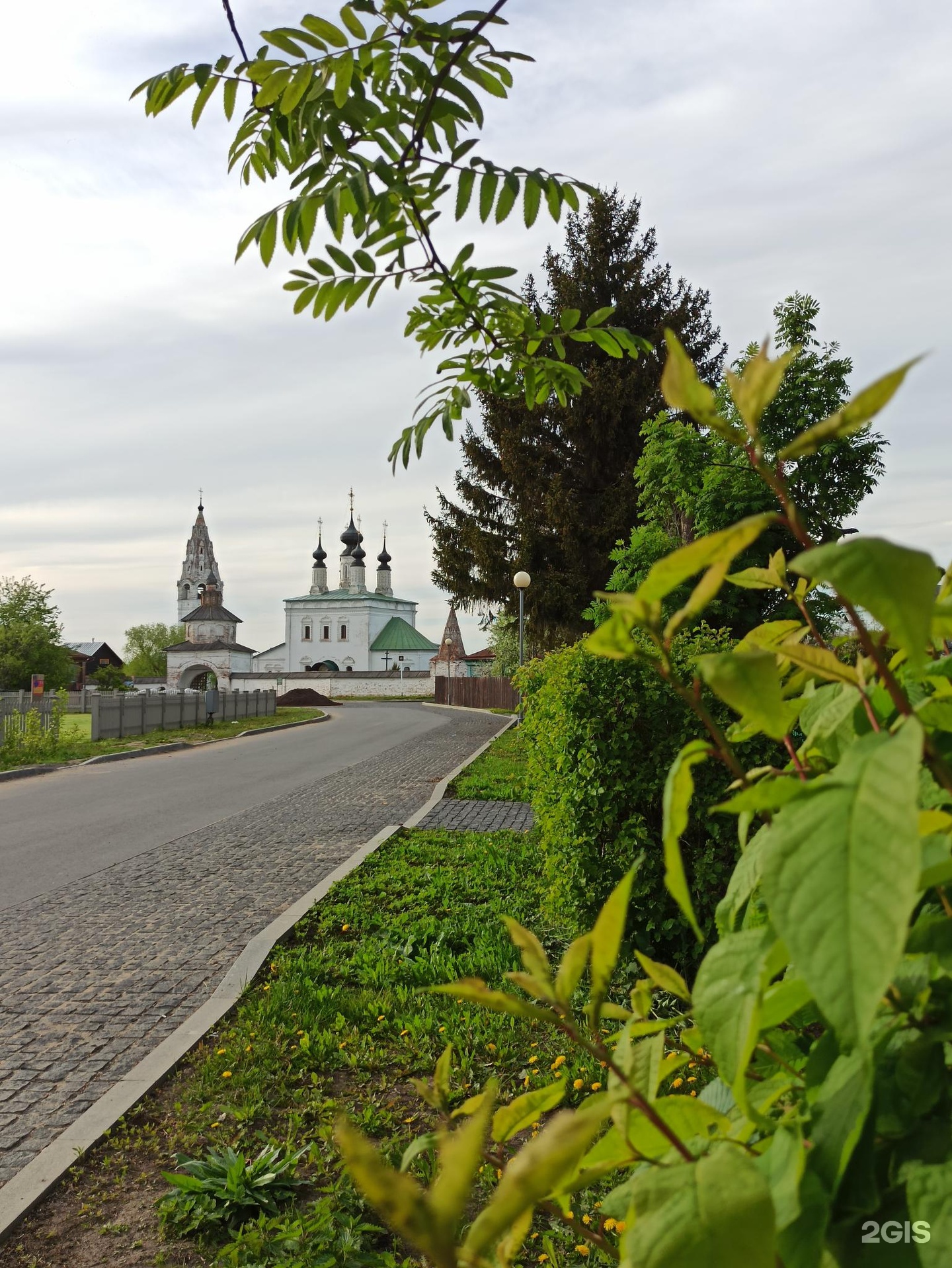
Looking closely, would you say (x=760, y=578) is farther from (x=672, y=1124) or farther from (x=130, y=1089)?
(x=130, y=1089)

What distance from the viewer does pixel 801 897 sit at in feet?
1.69

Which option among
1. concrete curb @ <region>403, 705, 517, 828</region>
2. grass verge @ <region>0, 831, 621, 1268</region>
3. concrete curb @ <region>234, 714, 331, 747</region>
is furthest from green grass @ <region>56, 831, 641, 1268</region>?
concrete curb @ <region>234, 714, 331, 747</region>

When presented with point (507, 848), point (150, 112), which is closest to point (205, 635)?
point (507, 848)

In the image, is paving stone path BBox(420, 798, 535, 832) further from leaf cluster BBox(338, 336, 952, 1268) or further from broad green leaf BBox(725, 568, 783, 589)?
leaf cluster BBox(338, 336, 952, 1268)

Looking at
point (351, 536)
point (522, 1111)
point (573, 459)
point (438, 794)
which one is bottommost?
point (438, 794)

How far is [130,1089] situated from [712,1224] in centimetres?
396

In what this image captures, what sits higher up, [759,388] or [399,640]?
[399,640]

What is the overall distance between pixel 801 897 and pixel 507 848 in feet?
28.5

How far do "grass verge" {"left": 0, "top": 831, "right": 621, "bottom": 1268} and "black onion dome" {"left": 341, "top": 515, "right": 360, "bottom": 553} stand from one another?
10358 cm

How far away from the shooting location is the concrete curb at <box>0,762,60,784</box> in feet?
57.3

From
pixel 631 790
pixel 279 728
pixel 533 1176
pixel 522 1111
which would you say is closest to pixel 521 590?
pixel 279 728

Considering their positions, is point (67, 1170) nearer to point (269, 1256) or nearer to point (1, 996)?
point (269, 1256)

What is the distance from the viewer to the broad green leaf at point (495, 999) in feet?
2.36

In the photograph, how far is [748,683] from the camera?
617mm
